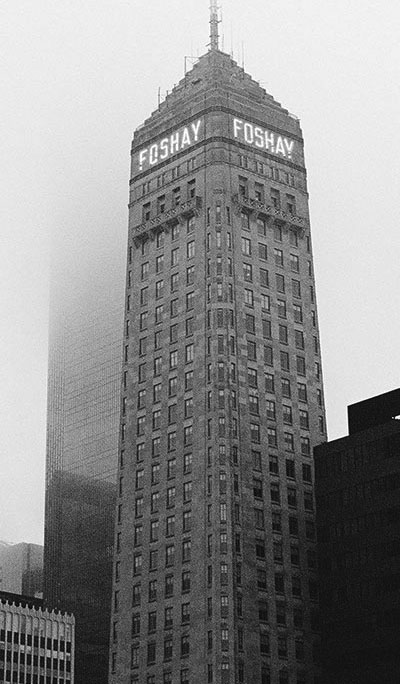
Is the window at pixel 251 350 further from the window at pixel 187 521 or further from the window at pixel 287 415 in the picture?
the window at pixel 187 521

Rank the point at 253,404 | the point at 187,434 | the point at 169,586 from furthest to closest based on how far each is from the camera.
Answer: the point at 253,404 → the point at 187,434 → the point at 169,586

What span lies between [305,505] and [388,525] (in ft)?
58.0

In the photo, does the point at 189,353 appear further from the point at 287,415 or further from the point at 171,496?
the point at 171,496

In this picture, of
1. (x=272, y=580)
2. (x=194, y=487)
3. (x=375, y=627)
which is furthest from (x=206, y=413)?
(x=375, y=627)

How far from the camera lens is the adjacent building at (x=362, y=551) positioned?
6949 inches

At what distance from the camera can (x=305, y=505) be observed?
638 feet

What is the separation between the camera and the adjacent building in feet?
579

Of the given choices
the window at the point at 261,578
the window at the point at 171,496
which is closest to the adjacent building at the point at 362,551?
the window at the point at 261,578

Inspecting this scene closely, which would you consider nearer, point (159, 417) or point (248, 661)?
point (248, 661)

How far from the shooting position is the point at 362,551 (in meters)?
182

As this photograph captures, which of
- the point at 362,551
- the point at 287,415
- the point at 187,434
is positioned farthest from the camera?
the point at 287,415

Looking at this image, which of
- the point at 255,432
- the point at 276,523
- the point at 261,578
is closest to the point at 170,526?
the point at 276,523

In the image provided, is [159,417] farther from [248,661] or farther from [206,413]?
[248,661]

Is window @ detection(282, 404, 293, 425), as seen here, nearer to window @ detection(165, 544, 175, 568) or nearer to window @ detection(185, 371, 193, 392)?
window @ detection(185, 371, 193, 392)
